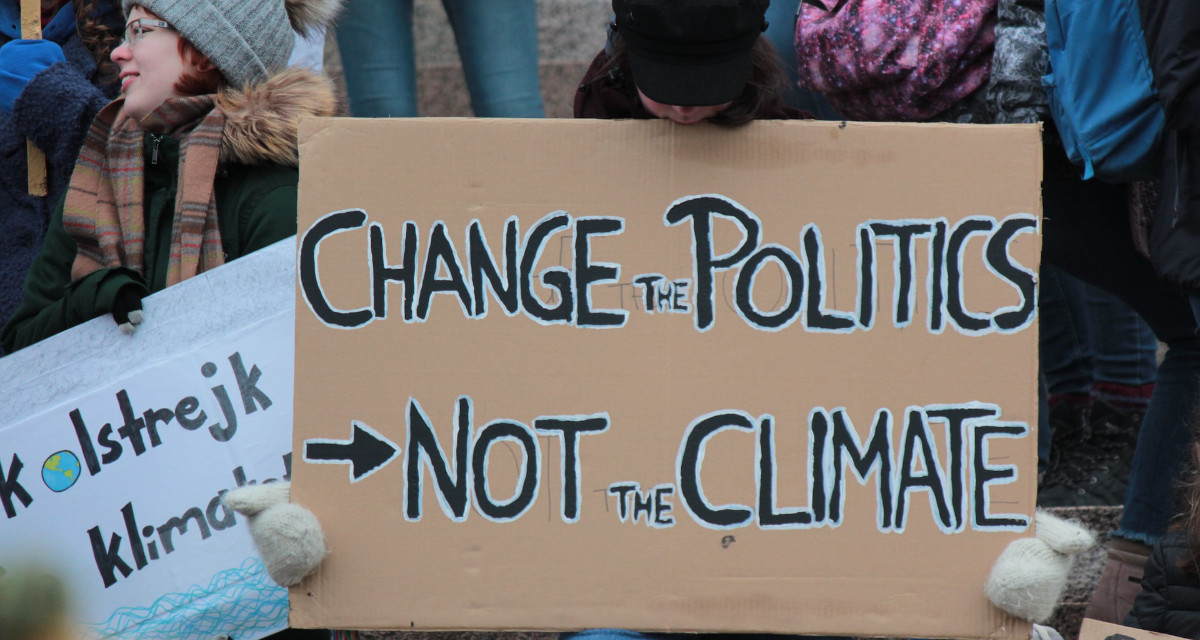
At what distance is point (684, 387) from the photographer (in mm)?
1849

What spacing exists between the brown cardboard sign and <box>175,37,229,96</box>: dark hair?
2.06 metres

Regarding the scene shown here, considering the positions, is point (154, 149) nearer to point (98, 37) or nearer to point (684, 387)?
point (98, 37)

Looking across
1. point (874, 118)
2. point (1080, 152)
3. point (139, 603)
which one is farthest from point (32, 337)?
point (1080, 152)

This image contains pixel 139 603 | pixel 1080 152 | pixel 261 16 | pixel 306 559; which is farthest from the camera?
pixel 261 16

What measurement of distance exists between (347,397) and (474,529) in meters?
0.27

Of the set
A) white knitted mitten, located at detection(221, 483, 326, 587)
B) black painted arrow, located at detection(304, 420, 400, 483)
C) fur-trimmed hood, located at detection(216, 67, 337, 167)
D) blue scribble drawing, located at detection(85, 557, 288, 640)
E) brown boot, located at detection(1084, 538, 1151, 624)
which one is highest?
fur-trimmed hood, located at detection(216, 67, 337, 167)

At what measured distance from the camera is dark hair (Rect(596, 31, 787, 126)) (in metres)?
1.87

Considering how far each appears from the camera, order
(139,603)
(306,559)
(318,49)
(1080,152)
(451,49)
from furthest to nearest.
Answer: (451,49) → (318,49) → (1080,152) → (139,603) → (306,559)

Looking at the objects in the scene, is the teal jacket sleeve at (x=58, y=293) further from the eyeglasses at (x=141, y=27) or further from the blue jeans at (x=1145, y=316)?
the blue jeans at (x=1145, y=316)

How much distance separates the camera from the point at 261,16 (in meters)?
2.61

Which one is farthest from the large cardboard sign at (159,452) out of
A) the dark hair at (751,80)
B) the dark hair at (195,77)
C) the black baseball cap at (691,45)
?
the black baseball cap at (691,45)

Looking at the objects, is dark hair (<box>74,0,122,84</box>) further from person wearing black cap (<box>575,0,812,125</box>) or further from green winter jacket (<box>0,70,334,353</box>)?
person wearing black cap (<box>575,0,812,125</box>)

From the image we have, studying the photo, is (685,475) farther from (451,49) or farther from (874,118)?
(451,49)

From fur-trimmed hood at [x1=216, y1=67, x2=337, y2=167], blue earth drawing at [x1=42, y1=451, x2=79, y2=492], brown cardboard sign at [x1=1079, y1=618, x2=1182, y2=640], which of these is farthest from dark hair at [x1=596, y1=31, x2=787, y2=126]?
brown cardboard sign at [x1=1079, y1=618, x2=1182, y2=640]
